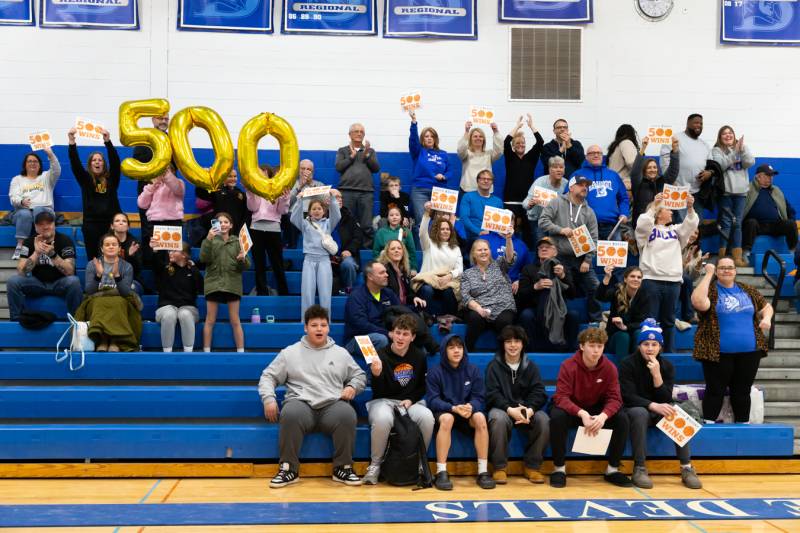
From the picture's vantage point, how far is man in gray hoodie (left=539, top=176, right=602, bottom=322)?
793cm

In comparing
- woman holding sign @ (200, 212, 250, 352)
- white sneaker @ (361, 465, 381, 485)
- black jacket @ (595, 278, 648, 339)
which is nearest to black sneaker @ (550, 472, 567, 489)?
white sneaker @ (361, 465, 381, 485)

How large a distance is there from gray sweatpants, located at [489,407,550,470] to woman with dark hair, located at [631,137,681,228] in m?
3.38

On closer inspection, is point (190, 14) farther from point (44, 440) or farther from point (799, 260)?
point (799, 260)

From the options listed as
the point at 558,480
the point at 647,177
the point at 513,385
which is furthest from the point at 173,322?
the point at 647,177

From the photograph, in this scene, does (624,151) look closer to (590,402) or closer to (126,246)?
(590,402)

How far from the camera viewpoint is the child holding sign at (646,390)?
6293 millimetres

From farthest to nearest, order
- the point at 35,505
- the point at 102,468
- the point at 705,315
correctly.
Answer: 1. the point at 705,315
2. the point at 102,468
3. the point at 35,505

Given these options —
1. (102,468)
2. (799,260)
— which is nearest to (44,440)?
(102,468)

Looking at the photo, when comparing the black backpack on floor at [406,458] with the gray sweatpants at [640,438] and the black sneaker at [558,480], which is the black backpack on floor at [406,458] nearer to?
the black sneaker at [558,480]

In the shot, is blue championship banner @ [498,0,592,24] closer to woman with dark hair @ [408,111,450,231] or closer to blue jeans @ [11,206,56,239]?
woman with dark hair @ [408,111,450,231]

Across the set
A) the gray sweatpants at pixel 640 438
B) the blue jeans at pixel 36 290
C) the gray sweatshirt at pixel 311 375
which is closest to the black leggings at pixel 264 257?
the blue jeans at pixel 36 290

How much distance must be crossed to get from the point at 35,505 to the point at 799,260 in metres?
6.70

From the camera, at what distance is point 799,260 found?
827 cm

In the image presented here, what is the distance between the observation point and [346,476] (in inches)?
239
